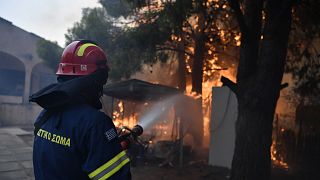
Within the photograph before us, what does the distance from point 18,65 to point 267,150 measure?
2338 cm

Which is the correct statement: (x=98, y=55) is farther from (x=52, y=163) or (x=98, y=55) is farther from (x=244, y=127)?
(x=244, y=127)

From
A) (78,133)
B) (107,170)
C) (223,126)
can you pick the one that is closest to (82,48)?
(78,133)

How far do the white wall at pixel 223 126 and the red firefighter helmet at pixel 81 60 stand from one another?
8684mm

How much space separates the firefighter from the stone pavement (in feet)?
23.8

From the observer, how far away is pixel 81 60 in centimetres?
239

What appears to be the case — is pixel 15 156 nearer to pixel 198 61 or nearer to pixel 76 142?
pixel 198 61

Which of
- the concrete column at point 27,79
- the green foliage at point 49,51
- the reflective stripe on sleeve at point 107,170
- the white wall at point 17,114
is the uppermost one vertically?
the green foliage at point 49,51

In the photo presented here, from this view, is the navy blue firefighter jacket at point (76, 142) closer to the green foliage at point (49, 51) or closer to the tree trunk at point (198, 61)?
the tree trunk at point (198, 61)

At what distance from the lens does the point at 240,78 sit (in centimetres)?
695

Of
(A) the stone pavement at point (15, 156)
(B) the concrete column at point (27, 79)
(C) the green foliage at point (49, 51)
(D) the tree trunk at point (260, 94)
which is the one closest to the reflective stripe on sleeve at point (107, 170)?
(D) the tree trunk at point (260, 94)

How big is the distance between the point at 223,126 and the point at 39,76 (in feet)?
64.4

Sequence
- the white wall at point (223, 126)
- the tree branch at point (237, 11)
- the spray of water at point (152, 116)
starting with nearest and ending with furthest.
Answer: the tree branch at point (237, 11), the white wall at point (223, 126), the spray of water at point (152, 116)

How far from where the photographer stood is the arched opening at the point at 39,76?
2591 cm

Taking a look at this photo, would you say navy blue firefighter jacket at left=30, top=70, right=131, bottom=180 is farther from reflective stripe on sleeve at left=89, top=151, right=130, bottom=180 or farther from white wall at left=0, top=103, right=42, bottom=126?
white wall at left=0, top=103, right=42, bottom=126
